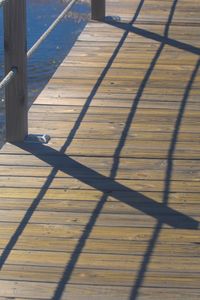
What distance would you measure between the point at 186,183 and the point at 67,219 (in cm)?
52

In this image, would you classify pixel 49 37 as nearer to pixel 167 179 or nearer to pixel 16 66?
pixel 16 66

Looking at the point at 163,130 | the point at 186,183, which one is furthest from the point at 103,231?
the point at 163,130

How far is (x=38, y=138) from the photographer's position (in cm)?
423

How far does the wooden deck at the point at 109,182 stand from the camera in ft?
10.2

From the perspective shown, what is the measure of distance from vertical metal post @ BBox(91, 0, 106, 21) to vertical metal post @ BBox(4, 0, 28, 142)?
1.97 m

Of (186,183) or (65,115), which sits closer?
(186,183)

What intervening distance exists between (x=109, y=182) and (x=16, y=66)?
616mm

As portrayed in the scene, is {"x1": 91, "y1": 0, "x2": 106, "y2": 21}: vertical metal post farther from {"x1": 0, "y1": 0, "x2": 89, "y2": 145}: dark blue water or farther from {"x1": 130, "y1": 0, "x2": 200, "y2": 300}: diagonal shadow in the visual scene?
{"x1": 0, "y1": 0, "x2": 89, "y2": 145}: dark blue water

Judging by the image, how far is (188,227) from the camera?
11.4 ft

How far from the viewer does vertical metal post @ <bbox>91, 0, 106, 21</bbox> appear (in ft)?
19.9

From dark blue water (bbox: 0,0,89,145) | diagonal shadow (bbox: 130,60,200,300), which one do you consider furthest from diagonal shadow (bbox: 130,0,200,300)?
dark blue water (bbox: 0,0,89,145)

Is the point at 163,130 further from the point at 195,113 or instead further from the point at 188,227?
the point at 188,227

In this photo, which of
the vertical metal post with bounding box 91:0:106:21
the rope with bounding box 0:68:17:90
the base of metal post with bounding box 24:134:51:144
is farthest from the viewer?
the vertical metal post with bounding box 91:0:106:21

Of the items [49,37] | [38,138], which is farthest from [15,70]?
[49,37]
